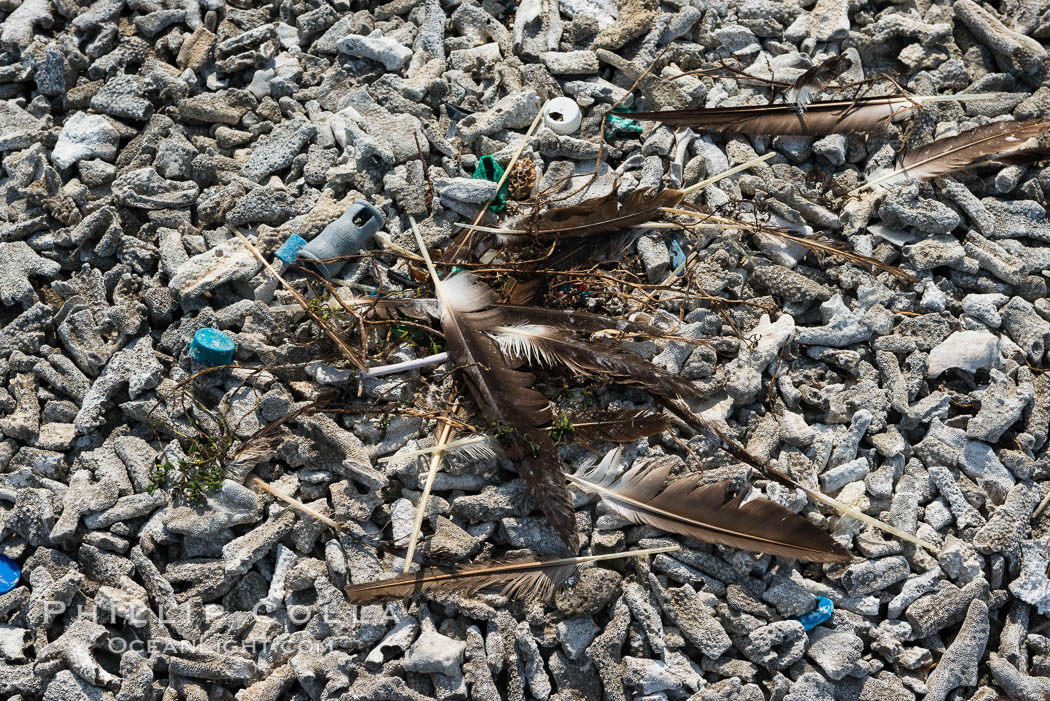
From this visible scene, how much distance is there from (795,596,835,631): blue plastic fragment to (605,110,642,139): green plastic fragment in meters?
1.96

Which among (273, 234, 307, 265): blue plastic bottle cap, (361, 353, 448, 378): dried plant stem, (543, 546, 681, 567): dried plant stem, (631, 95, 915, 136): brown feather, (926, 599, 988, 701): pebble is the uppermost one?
(631, 95, 915, 136): brown feather

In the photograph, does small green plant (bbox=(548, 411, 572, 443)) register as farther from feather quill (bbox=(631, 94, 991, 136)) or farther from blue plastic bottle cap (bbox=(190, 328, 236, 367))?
feather quill (bbox=(631, 94, 991, 136))

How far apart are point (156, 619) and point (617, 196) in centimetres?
215

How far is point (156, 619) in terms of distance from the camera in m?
2.65

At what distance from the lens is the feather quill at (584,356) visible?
8.97ft

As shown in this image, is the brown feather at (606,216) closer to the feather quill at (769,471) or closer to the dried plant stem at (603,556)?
the feather quill at (769,471)

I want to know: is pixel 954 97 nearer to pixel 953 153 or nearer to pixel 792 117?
pixel 953 153

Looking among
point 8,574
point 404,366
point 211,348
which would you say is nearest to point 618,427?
point 404,366

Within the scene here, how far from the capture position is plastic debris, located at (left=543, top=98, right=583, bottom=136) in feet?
11.2

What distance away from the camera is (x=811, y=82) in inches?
137

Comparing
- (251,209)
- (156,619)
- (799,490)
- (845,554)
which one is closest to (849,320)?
(799,490)

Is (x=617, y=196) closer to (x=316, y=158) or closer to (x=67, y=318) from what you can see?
(x=316, y=158)

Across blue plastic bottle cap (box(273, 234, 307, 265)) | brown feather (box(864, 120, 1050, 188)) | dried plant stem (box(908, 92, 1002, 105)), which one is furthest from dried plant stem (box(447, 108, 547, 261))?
dried plant stem (box(908, 92, 1002, 105))

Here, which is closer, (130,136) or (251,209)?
(251,209)
